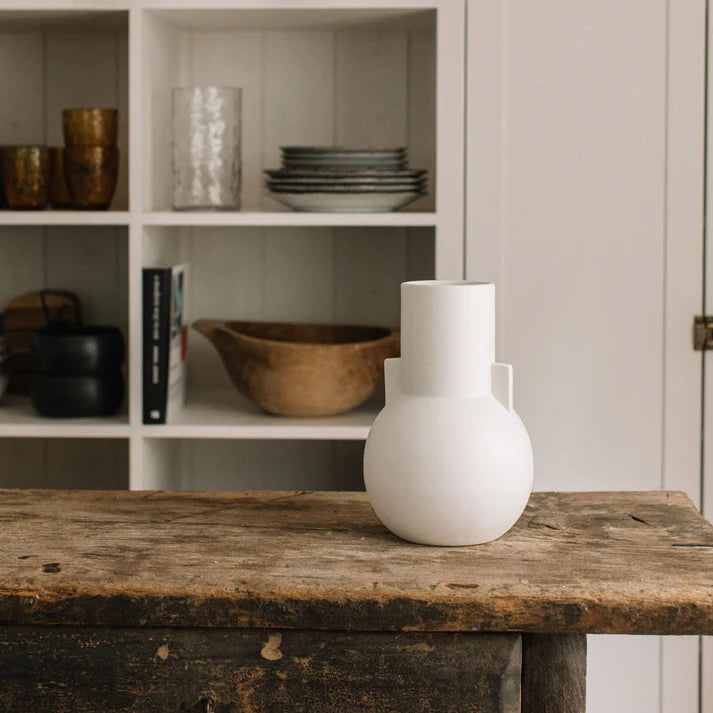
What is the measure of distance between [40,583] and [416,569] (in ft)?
1.13

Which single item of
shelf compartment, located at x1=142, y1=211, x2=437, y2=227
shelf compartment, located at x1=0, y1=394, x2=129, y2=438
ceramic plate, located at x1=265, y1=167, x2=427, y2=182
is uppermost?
ceramic plate, located at x1=265, y1=167, x2=427, y2=182

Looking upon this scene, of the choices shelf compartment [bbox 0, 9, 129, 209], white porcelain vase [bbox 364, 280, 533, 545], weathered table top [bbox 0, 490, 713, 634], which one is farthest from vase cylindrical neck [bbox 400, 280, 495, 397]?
shelf compartment [bbox 0, 9, 129, 209]

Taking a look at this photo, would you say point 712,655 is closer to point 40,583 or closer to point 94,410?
point 94,410

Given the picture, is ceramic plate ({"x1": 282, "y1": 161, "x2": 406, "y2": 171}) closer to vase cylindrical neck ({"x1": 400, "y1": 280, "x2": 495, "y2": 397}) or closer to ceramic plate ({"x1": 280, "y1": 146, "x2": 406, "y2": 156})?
ceramic plate ({"x1": 280, "y1": 146, "x2": 406, "y2": 156})

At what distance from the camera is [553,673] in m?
0.89

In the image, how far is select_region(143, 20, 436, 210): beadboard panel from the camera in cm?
204

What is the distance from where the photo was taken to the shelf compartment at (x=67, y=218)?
68.8 inches

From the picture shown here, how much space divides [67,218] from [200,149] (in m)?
0.29

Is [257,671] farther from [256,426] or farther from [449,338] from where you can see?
[256,426]

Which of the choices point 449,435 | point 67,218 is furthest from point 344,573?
point 67,218

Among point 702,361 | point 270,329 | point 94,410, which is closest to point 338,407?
point 270,329

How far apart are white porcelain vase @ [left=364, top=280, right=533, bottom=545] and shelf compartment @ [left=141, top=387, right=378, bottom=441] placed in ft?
2.47

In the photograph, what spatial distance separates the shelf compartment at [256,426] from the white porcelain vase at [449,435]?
753 mm

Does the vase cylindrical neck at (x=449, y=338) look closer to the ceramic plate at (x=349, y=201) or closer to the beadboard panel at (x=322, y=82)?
the ceramic plate at (x=349, y=201)
